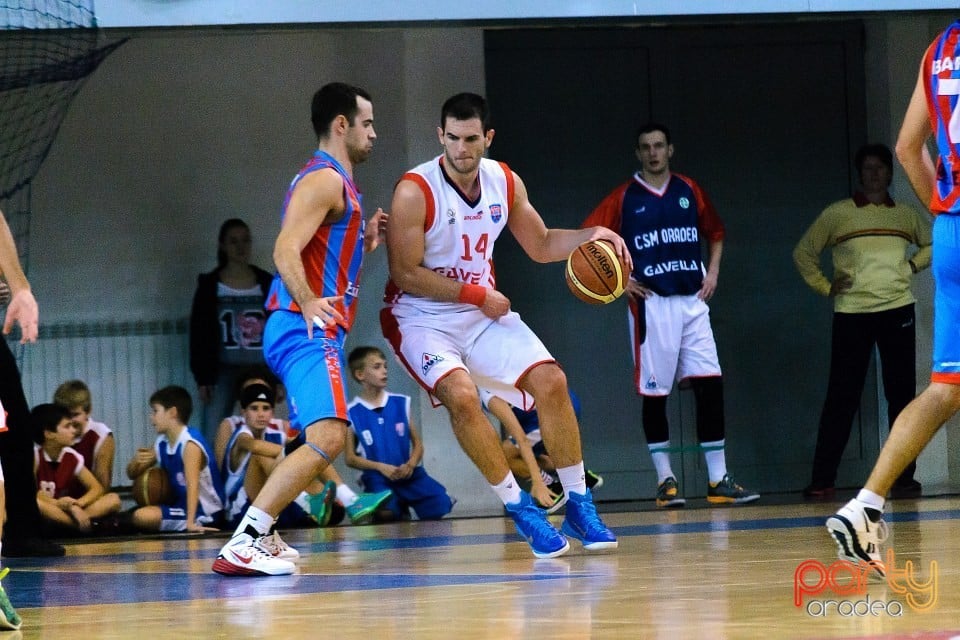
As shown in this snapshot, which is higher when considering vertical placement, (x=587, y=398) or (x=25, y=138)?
(x=25, y=138)

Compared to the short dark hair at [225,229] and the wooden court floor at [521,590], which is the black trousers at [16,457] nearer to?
the wooden court floor at [521,590]

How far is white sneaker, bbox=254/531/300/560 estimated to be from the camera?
5598 millimetres

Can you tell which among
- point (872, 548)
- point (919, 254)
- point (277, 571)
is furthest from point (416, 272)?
point (919, 254)

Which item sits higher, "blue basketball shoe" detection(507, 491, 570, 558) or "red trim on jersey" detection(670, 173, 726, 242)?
"red trim on jersey" detection(670, 173, 726, 242)

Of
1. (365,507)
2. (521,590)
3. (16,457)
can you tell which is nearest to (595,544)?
(521,590)

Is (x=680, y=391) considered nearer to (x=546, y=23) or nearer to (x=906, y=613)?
(x=546, y=23)

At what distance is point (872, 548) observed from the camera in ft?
14.7

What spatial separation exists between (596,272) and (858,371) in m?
3.81

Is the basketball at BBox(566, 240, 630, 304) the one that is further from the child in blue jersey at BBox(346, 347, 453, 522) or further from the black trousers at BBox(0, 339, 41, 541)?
the child in blue jersey at BBox(346, 347, 453, 522)

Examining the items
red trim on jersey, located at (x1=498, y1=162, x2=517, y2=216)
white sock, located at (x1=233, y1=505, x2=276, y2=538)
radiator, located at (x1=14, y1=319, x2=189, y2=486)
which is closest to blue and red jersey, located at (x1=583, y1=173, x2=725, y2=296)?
red trim on jersey, located at (x1=498, y1=162, x2=517, y2=216)

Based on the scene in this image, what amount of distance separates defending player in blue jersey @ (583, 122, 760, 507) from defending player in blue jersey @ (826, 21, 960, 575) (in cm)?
457

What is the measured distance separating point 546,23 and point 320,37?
259cm

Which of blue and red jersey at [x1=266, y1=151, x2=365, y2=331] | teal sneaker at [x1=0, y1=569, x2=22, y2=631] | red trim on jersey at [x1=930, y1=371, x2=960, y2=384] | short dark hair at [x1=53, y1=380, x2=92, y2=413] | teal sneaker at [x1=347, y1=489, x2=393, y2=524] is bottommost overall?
teal sneaker at [x1=347, y1=489, x2=393, y2=524]

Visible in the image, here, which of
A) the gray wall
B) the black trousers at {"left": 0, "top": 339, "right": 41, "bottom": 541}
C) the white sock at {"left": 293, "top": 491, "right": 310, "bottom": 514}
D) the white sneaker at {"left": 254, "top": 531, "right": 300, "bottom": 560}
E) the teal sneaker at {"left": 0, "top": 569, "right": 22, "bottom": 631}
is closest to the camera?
the teal sneaker at {"left": 0, "top": 569, "right": 22, "bottom": 631}
